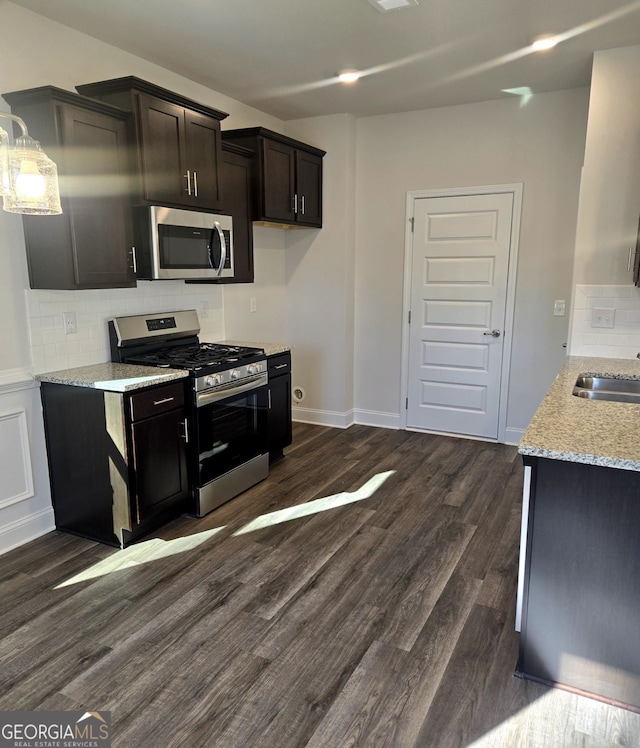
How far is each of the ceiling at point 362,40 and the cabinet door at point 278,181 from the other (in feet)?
1.35

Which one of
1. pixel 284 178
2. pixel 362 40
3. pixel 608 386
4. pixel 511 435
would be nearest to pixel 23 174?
pixel 362 40

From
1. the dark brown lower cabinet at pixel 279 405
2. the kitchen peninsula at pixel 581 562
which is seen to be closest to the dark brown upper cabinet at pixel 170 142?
the dark brown lower cabinet at pixel 279 405

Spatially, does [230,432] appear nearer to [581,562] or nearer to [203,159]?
[203,159]

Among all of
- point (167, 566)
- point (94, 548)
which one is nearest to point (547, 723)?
point (167, 566)

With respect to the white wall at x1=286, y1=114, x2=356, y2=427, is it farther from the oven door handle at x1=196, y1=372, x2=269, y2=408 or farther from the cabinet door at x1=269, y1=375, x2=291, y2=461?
the oven door handle at x1=196, y1=372, x2=269, y2=408

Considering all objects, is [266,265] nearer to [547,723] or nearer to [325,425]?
[325,425]

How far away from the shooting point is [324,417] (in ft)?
17.2

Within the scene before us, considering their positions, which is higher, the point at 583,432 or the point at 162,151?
the point at 162,151

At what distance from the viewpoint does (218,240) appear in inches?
140

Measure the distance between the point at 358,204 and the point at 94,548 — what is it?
3.59 metres

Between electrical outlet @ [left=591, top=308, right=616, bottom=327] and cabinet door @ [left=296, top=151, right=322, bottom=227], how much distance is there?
96.0 inches

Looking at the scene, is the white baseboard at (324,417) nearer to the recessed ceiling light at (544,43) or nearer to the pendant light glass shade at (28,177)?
the recessed ceiling light at (544,43)

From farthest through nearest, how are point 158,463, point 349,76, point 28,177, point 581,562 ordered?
point 349,76 < point 158,463 < point 28,177 < point 581,562

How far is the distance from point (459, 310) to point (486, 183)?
105 centimetres
